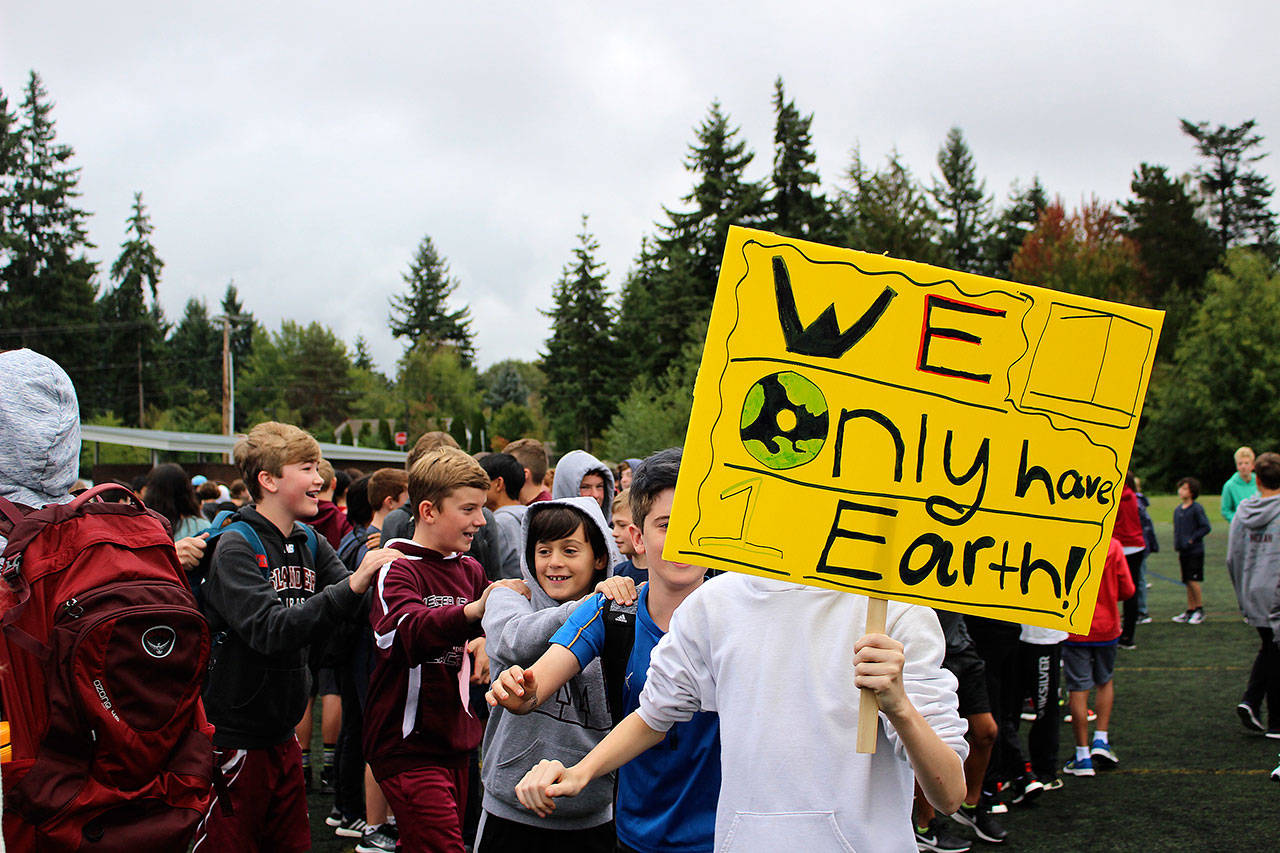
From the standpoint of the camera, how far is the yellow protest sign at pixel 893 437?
219cm

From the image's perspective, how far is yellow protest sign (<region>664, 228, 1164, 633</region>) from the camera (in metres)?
2.19

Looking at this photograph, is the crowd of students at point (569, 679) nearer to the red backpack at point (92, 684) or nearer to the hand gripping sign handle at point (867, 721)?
the hand gripping sign handle at point (867, 721)

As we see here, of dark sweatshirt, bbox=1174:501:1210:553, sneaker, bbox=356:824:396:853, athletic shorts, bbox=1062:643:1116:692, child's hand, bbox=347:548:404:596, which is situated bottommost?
sneaker, bbox=356:824:396:853

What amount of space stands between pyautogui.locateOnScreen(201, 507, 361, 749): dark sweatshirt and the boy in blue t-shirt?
136 centimetres

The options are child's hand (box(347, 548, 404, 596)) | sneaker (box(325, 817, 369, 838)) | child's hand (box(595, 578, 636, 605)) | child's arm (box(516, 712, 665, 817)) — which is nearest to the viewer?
child's arm (box(516, 712, 665, 817))

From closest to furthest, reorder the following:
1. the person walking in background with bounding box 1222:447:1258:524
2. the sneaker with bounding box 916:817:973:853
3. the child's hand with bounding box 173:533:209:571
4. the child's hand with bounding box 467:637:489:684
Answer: the child's hand with bounding box 467:637:489:684, the child's hand with bounding box 173:533:209:571, the sneaker with bounding box 916:817:973:853, the person walking in background with bounding box 1222:447:1258:524

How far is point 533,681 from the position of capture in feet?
8.85

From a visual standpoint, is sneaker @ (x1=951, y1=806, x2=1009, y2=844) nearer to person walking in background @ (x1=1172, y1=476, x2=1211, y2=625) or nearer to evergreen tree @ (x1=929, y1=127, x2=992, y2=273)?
person walking in background @ (x1=1172, y1=476, x2=1211, y2=625)

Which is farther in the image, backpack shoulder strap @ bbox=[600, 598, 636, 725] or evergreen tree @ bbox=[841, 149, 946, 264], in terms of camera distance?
evergreen tree @ bbox=[841, 149, 946, 264]

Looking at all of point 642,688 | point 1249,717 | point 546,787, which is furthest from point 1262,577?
point 546,787

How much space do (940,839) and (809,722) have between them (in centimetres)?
438

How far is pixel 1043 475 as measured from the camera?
2.31 meters

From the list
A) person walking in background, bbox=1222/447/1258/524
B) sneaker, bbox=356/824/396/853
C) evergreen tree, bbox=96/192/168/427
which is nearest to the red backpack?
sneaker, bbox=356/824/396/853

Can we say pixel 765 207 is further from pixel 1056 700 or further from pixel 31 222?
pixel 1056 700
